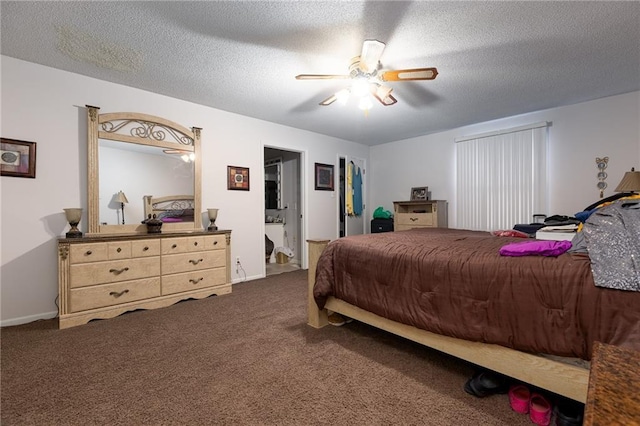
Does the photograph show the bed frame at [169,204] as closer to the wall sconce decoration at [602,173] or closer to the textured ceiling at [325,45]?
the textured ceiling at [325,45]

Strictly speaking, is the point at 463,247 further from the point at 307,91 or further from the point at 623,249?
the point at 307,91

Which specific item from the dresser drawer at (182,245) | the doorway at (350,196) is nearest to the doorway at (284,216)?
the doorway at (350,196)

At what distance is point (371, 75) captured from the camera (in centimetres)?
237

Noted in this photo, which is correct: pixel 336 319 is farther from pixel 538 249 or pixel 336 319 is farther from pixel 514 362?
pixel 538 249

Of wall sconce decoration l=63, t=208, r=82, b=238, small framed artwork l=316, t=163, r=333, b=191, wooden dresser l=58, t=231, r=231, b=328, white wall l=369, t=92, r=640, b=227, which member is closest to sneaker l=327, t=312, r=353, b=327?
wooden dresser l=58, t=231, r=231, b=328

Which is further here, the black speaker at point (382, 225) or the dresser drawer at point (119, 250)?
the black speaker at point (382, 225)

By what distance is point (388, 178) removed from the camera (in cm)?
561

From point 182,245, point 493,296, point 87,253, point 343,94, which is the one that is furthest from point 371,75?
point 87,253

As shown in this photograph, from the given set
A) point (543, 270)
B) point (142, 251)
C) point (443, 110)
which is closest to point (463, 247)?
point (543, 270)

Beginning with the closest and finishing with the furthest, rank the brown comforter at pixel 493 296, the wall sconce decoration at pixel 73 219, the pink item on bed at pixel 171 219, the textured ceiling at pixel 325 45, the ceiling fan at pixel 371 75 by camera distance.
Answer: the brown comforter at pixel 493 296
the textured ceiling at pixel 325 45
the ceiling fan at pixel 371 75
the wall sconce decoration at pixel 73 219
the pink item on bed at pixel 171 219

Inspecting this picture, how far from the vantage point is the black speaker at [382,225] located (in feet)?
16.7

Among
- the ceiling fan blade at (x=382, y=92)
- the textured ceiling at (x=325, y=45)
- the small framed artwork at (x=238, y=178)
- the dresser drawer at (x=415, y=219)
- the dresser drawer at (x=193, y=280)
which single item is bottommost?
the dresser drawer at (x=193, y=280)

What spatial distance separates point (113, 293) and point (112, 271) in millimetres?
207

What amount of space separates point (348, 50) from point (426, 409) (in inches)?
98.2
